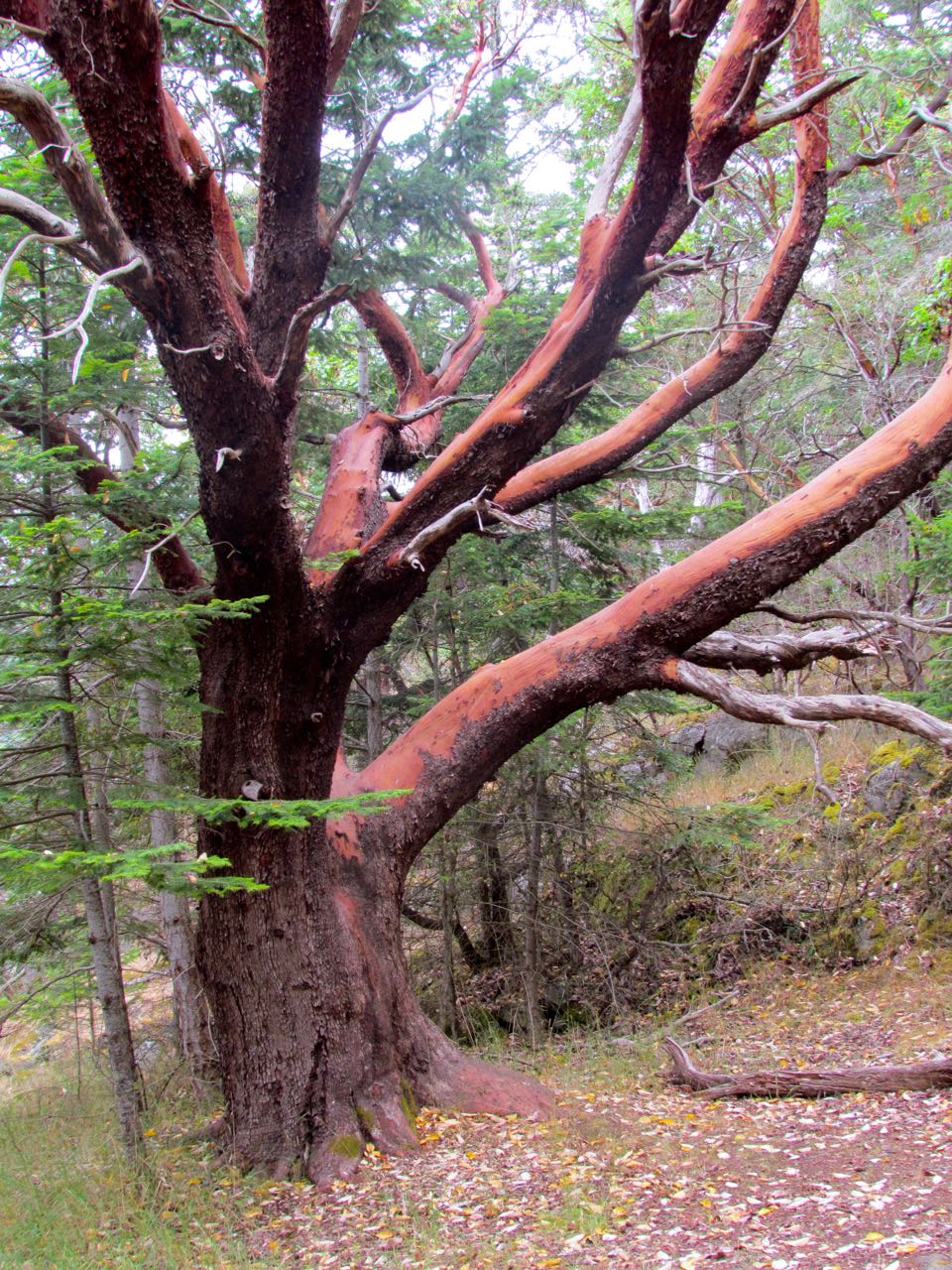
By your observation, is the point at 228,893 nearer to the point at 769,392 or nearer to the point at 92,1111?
the point at 92,1111

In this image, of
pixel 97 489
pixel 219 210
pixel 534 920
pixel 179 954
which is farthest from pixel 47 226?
pixel 534 920

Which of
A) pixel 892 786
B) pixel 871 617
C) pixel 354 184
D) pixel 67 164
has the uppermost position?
pixel 354 184

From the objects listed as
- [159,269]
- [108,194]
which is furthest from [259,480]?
[108,194]

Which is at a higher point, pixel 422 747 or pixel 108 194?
pixel 108 194

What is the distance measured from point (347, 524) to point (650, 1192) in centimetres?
418

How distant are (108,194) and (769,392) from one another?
12516 mm

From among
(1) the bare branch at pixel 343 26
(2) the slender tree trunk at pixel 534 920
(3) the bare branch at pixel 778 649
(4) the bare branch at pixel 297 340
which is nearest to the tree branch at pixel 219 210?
(4) the bare branch at pixel 297 340

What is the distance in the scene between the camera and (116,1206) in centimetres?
445

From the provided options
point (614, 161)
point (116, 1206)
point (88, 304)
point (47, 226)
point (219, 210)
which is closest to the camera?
point (88, 304)

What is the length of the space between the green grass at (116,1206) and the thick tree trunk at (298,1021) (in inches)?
14.3

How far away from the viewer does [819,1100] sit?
17.1ft

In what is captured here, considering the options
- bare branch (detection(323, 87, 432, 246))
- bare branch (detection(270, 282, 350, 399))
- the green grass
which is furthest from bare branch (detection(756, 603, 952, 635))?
the green grass

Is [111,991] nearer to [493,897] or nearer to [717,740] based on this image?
[493,897]

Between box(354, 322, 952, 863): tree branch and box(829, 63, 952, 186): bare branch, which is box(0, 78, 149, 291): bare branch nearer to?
box(354, 322, 952, 863): tree branch
